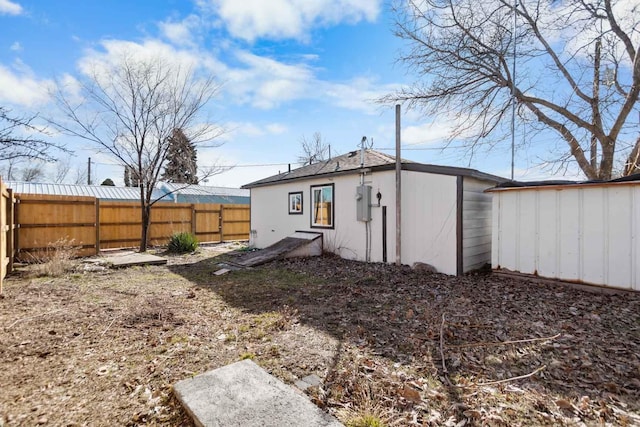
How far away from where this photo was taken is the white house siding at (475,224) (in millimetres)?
6387

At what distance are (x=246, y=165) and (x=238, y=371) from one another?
1521cm

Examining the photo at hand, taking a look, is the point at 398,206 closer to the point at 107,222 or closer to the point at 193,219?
the point at 193,219

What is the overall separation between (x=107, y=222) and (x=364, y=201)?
8.82 metres

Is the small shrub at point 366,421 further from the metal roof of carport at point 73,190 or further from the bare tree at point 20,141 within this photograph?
the metal roof of carport at point 73,190

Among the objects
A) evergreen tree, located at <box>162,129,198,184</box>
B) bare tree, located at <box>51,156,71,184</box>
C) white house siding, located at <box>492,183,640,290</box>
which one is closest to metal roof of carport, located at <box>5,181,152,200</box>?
evergreen tree, located at <box>162,129,198,184</box>

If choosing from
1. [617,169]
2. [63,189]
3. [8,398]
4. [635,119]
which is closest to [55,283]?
[8,398]

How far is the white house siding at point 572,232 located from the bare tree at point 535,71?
19.7 feet

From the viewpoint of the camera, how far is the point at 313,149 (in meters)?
27.1

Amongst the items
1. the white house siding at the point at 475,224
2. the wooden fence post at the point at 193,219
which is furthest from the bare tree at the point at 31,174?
the white house siding at the point at 475,224

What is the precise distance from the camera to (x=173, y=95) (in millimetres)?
10055

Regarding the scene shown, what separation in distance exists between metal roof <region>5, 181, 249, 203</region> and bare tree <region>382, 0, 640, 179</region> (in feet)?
33.9

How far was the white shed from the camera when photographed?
6426 millimetres

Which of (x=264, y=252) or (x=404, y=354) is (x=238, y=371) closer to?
(x=404, y=354)

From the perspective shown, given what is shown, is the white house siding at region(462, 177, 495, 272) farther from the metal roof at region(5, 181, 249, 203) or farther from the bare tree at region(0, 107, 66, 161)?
the metal roof at region(5, 181, 249, 203)
